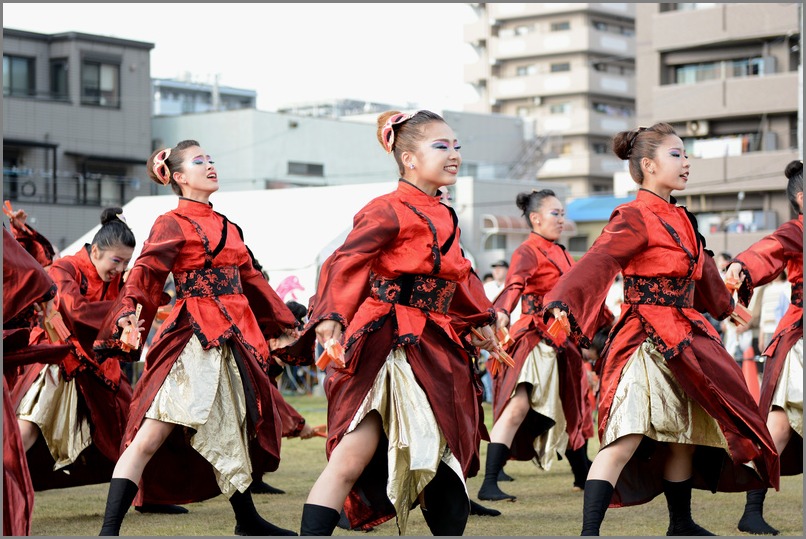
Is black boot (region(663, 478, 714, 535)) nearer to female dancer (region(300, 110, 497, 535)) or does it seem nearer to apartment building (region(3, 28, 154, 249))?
female dancer (region(300, 110, 497, 535))

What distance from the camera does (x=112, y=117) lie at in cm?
3509

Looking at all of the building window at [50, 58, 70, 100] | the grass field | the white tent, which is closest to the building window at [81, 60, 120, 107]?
the building window at [50, 58, 70, 100]

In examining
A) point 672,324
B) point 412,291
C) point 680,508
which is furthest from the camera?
Answer: point 680,508

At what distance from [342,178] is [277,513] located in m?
31.2

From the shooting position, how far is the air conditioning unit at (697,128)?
117 feet

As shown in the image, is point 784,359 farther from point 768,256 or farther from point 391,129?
point 391,129

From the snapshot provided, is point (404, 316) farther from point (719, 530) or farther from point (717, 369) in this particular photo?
point (719, 530)

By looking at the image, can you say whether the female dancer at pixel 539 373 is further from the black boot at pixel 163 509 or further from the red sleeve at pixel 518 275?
the black boot at pixel 163 509

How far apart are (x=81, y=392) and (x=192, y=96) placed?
38.7 meters

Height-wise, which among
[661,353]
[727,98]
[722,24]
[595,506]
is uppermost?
[722,24]

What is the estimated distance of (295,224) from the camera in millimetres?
17766

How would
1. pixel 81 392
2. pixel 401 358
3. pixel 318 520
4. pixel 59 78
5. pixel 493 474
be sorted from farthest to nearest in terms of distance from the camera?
pixel 59 78 < pixel 493 474 < pixel 81 392 < pixel 401 358 < pixel 318 520

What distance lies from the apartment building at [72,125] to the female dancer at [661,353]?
94.3 ft

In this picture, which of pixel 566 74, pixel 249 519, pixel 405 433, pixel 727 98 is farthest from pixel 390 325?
pixel 566 74
